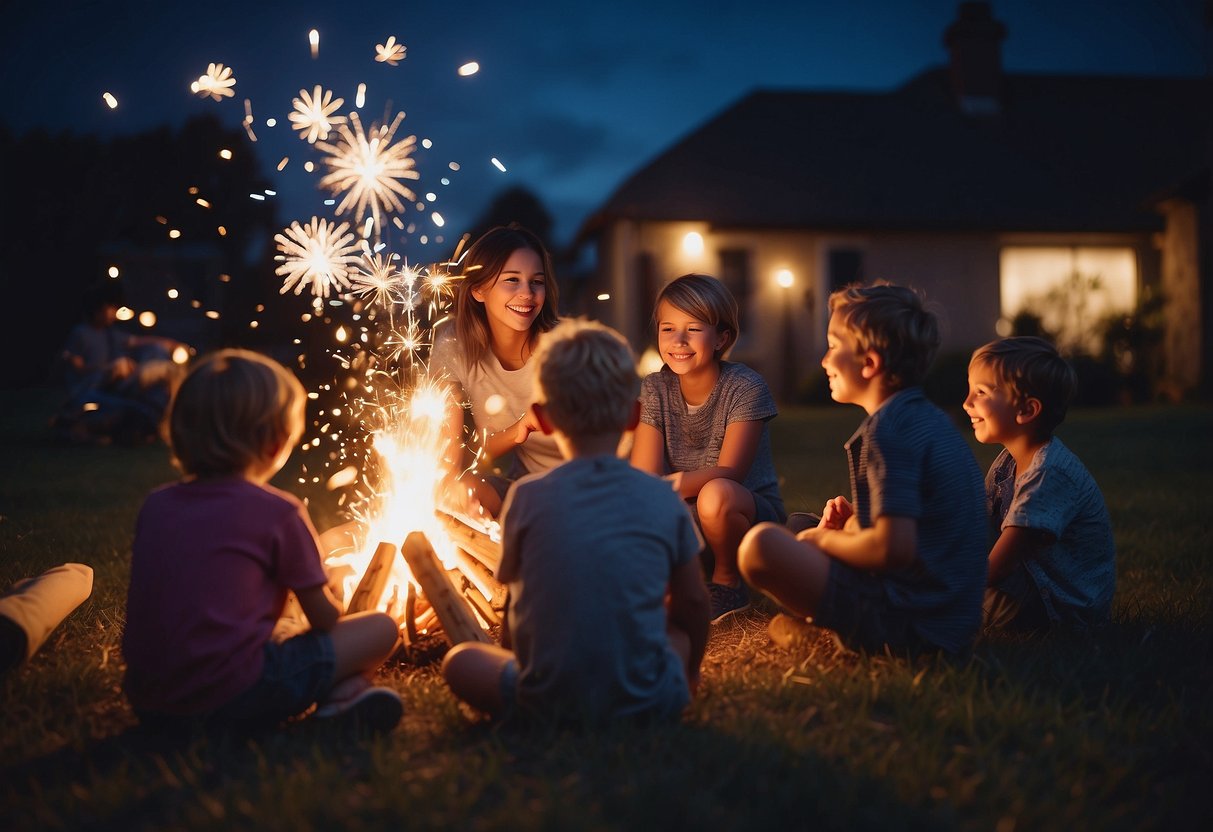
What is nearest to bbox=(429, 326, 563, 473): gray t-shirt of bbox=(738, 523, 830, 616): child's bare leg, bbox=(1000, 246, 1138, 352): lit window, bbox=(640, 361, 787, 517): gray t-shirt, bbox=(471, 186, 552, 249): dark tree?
bbox=(640, 361, 787, 517): gray t-shirt

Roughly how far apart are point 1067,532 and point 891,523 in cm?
114

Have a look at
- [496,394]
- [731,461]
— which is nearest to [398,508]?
[496,394]

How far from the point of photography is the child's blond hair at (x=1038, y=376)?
13.3ft

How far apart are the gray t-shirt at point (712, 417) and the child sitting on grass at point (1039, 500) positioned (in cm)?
98

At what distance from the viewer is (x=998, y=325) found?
2277 cm

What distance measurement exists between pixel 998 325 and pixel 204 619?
22261 millimetres

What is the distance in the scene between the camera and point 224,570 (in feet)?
9.77

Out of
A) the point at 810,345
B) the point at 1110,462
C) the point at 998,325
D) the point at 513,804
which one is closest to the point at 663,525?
the point at 513,804

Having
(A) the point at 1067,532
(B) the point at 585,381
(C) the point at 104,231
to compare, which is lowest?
(A) the point at 1067,532

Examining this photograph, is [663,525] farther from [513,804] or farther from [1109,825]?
[1109,825]

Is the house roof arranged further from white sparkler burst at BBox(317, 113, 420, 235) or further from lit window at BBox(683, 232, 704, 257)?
white sparkler burst at BBox(317, 113, 420, 235)

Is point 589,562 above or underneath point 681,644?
above

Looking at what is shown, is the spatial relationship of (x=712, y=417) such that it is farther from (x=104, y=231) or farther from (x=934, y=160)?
(x=104, y=231)

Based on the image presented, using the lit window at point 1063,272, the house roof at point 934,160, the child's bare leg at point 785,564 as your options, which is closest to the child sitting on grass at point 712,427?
the child's bare leg at point 785,564
